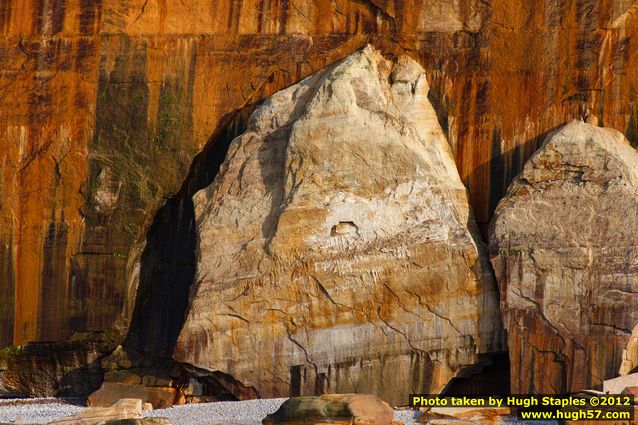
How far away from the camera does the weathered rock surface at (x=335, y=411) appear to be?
13719 mm

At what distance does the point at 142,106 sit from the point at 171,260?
215 cm

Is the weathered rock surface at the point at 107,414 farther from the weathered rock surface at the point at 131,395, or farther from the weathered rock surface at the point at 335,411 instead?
the weathered rock surface at the point at 335,411

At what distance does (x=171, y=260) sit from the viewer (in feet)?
58.3

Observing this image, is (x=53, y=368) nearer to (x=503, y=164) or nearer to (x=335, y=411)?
(x=335, y=411)

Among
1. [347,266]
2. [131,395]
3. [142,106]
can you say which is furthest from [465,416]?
[142,106]

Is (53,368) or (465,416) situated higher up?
(53,368)

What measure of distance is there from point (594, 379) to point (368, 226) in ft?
10.8

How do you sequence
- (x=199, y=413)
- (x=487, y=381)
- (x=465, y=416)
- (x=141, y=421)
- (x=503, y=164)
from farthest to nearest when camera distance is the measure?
(x=503, y=164) < (x=487, y=381) < (x=199, y=413) < (x=465, y=416) < (x=141, y=421)

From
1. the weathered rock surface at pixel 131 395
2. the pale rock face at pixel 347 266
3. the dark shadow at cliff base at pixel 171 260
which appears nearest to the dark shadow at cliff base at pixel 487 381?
the pale rock face at pixel 347 266

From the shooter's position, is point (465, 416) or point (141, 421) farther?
point (465, 416)

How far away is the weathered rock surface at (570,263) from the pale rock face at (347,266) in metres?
0.46

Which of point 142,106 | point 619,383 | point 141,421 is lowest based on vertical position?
point 141,421

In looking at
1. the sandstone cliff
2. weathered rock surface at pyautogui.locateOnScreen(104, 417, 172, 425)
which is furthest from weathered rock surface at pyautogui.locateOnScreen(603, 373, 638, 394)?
weathered rock surface at pyautogui.locateOnScreen(104, 417, 172, 425)

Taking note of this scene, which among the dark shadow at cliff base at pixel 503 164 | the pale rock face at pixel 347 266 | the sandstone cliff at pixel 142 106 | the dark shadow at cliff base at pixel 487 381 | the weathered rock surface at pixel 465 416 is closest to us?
the weathered rock surface at pixel 465 416
